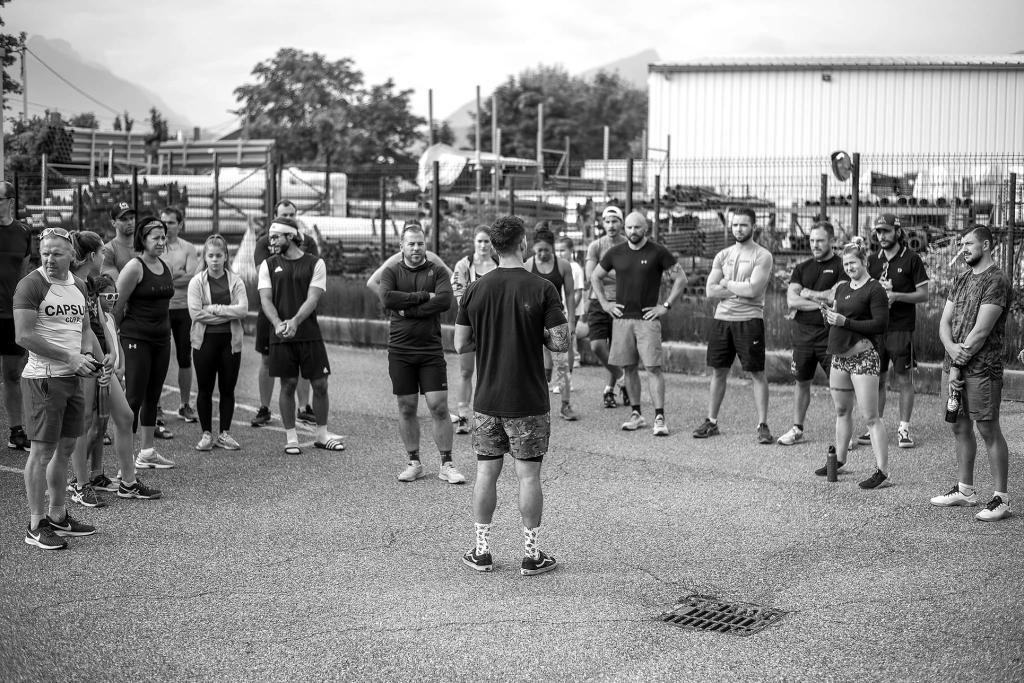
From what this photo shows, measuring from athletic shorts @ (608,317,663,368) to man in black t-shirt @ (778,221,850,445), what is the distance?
4.38ft

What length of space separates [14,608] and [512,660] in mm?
2640

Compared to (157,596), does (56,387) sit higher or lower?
higher

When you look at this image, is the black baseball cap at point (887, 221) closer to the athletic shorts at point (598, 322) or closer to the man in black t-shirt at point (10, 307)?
the athletic shorts at point (598, 322)

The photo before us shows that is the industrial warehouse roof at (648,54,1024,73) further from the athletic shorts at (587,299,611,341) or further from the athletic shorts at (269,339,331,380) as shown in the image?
the athletic shorts at (269,339,331,380)

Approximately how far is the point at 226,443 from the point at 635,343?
3.97 metres

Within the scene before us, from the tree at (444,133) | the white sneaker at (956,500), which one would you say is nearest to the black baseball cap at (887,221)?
the white sneaker at (956,500)

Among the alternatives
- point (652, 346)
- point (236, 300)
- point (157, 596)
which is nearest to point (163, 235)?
point (236, 300)

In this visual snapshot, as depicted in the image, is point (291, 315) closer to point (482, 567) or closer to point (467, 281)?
point (467, 281)

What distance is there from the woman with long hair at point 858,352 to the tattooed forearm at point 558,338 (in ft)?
9.27

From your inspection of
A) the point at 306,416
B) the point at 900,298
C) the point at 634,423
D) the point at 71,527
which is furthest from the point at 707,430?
the point at 71,527

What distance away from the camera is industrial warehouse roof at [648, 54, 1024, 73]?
113ft

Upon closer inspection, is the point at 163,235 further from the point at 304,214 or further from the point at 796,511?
the point at 304,214

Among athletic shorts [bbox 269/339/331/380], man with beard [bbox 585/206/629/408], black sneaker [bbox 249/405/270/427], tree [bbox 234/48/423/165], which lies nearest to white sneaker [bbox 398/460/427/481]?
athletic shorts [bbox 269/339/331/380]

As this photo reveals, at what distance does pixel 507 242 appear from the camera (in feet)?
18.9
